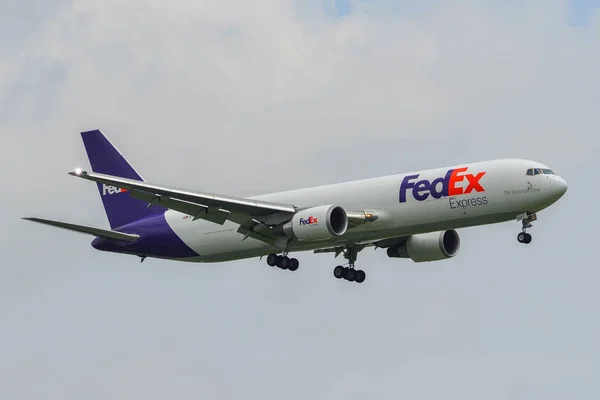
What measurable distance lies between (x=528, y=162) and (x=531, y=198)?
177 cm

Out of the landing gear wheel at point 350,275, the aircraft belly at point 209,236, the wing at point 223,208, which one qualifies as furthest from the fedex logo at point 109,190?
the landing gear wheel at point 350,275

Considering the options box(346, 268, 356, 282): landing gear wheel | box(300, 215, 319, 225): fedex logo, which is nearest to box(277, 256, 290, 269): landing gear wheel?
box(300, 215, 319, 225): fedex logo

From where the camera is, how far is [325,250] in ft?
206

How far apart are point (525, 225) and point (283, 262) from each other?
446 inches

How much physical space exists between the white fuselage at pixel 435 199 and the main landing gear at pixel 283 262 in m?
0.64

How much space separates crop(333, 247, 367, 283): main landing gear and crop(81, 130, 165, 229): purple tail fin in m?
9.19

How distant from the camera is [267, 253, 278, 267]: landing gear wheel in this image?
59719 mm

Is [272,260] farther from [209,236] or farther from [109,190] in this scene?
[109,190]

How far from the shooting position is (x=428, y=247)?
6250 cm

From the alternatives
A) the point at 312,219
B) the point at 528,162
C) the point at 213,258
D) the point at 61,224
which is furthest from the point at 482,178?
the point at 61,224

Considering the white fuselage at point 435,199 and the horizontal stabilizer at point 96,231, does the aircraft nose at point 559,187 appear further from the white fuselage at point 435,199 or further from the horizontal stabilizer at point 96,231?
the horizontal stabilizer at point 96,231

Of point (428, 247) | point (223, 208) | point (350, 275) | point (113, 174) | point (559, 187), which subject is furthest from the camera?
Answer: point (113, 174)

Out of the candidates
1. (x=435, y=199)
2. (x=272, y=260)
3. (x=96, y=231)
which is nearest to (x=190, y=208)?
(x=272, y=260)

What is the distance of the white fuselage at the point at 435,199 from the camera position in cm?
5434
